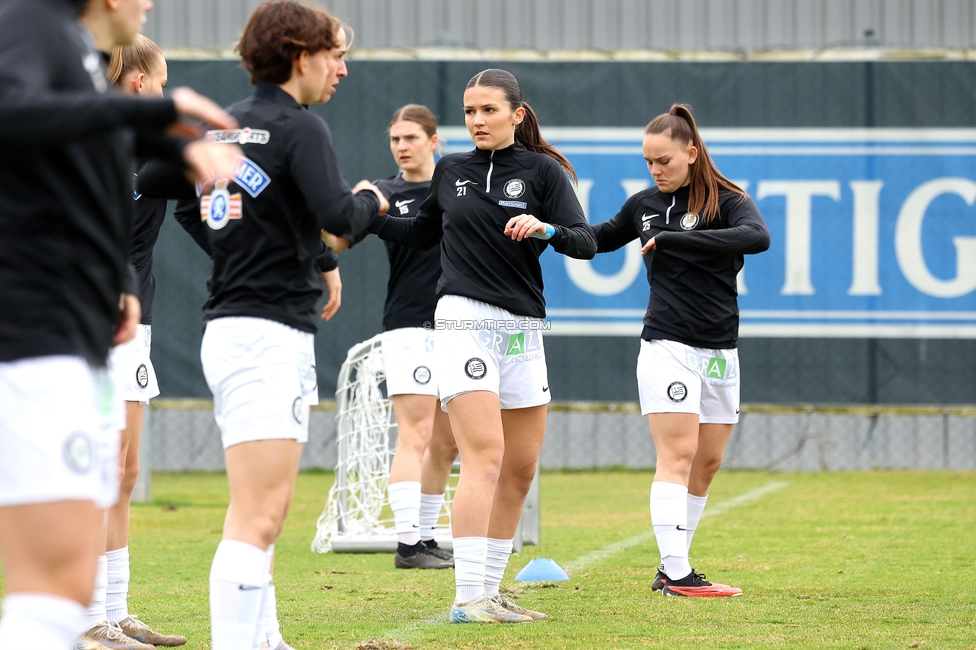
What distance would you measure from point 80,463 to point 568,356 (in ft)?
28.6

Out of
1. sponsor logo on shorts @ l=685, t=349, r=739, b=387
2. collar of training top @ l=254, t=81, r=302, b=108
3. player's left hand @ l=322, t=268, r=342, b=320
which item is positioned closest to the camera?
collar of training top @ l=254, t=81, r=302, b=108

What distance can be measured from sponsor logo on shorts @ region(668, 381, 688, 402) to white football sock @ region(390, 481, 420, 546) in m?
1.68

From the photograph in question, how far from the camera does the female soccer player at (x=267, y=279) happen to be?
296cm

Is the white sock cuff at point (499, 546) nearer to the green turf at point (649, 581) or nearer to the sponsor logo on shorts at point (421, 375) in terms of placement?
the green turf at point (649, 581)

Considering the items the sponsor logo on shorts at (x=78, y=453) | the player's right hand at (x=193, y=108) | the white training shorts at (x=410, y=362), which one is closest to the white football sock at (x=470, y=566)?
the white training shorts at (x=410, y=362)

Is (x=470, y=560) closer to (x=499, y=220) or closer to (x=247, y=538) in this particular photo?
(x=499, y=220)

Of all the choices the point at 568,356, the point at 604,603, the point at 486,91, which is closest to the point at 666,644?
the point at 604,603

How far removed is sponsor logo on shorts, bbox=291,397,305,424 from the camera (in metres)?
3.02

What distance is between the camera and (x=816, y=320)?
35.0 ft

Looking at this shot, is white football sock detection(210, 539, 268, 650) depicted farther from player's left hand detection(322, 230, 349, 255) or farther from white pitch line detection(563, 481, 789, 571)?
white pitch line detection(563, 481, 789, 571)

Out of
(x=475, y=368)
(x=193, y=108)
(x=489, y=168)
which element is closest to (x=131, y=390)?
(x=475, y=368)

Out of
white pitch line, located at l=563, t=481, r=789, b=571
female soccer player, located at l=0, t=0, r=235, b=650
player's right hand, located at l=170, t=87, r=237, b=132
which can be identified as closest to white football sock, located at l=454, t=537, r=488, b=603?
white pitch line, located at l=563, t=481, r=789, b=571

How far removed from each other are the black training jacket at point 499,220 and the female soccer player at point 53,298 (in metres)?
2.19

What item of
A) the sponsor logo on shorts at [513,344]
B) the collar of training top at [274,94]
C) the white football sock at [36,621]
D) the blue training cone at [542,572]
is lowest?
the blue training cone at [542,572]
